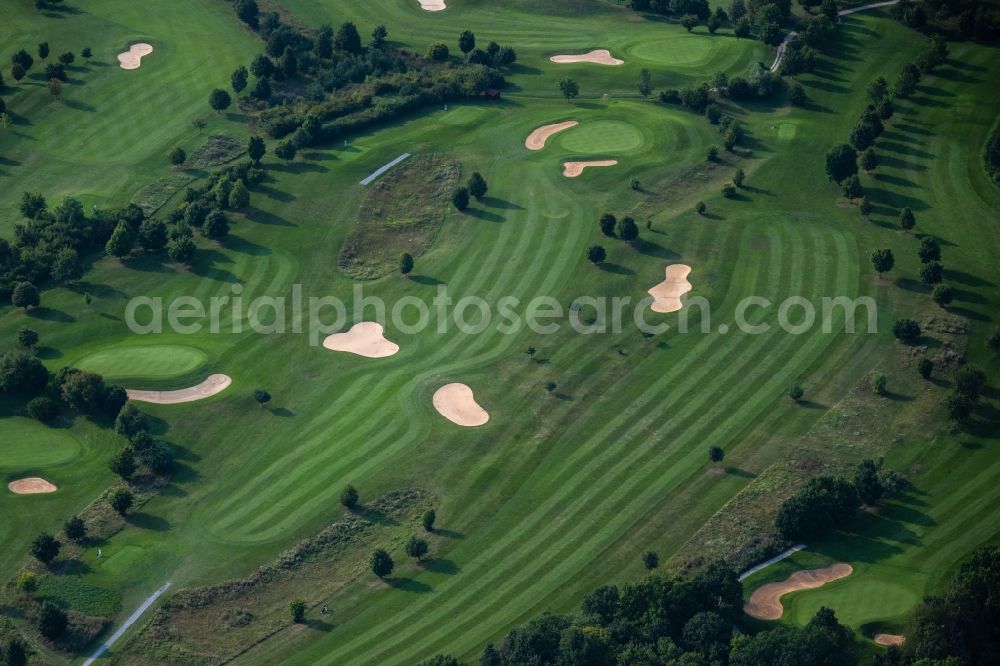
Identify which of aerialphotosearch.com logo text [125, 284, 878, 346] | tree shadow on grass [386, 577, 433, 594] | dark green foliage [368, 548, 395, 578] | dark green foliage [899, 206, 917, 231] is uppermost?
dark green foliage [899, 206, 917, 231]

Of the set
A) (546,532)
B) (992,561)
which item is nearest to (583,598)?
(546,532)

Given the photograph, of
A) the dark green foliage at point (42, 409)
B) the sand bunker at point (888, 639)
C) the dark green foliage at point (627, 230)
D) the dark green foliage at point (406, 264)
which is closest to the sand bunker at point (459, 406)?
the dark green foliage at point (406, 264)

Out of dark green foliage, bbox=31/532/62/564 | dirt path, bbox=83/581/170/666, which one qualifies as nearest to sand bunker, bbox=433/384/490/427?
dirt path, bbox=83/581/170/666

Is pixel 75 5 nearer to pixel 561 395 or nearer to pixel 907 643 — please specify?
pixel 561 395

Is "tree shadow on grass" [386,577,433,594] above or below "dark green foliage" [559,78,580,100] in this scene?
below

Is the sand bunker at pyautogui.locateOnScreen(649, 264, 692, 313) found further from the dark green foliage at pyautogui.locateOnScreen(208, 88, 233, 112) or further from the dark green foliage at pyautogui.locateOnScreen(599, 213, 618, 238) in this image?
the dark green foliage at pyautogui.locateOnScreen(208, 88, 233, 112)

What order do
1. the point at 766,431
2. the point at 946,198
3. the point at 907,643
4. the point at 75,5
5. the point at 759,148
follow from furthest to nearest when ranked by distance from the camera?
1. the point at 75,5
2. the point at 759,148
3. the point at 946,198
4. the point at 766,431
5. the point at 907,643

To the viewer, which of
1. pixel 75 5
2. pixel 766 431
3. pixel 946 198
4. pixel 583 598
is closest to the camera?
pixel 583 598

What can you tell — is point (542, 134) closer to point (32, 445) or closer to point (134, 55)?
point (134, 55)
